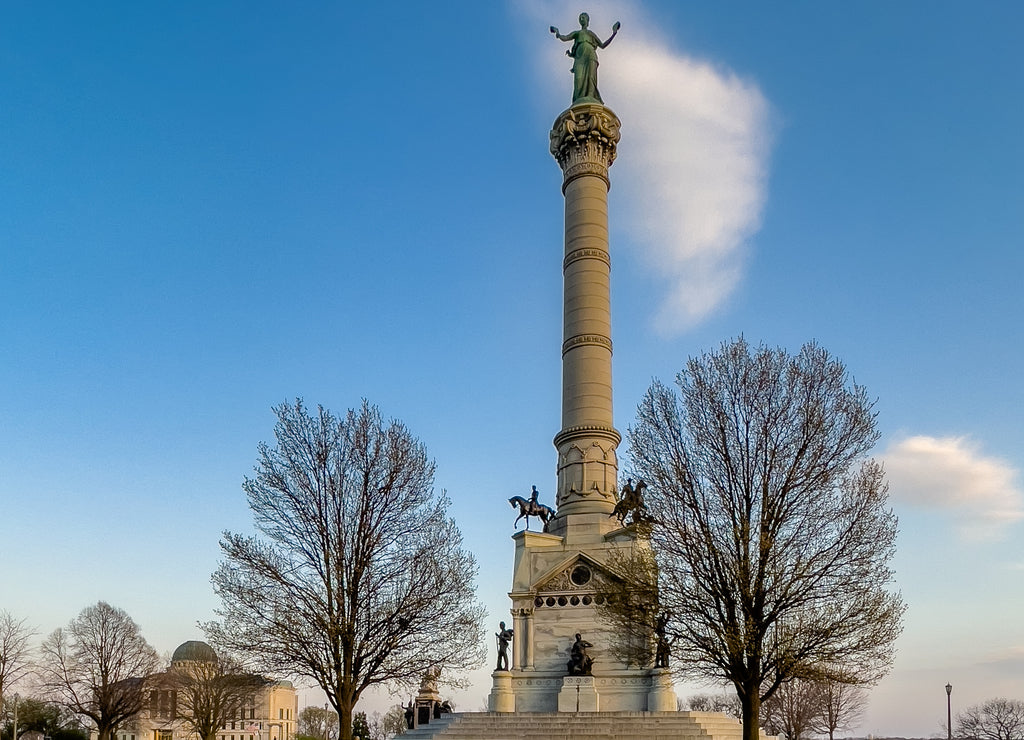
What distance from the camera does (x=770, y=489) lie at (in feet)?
62.3

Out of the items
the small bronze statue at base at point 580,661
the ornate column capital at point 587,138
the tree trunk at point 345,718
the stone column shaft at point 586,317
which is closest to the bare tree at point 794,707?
the stone column shaft at point 586,317

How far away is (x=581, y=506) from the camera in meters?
36.8

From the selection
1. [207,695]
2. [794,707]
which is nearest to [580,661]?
[794,707]

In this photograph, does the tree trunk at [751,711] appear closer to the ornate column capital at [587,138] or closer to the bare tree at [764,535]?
the bare tree at [764,535]

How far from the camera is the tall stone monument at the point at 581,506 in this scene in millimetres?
32688

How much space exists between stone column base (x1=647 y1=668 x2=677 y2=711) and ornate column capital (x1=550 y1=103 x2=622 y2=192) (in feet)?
76.1

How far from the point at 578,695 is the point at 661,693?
3.12 metres

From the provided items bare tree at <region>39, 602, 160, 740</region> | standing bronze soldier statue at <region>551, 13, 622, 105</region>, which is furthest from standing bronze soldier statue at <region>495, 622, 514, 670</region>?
bare tree at <region>39, 602, 160, 740</region>

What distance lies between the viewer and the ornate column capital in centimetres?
4247

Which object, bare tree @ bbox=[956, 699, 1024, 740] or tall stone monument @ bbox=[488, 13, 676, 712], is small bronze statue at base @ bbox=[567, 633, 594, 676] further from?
bare tree @ bbox=[956, 699, 1024, 740]

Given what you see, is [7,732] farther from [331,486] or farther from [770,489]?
[770,489]

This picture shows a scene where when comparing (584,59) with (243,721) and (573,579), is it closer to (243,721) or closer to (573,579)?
(573,579)

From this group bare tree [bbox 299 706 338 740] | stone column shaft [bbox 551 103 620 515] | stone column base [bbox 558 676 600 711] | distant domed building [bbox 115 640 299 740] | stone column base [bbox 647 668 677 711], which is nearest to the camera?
stone column base [bbox 647 668 677 711]

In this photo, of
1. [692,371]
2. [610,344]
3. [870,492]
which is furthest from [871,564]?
[610,344]
